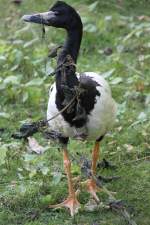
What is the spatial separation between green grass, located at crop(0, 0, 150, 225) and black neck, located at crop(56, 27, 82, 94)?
650 millimetres

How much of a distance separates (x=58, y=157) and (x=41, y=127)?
118 cm

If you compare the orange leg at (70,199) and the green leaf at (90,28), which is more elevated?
the orange leg at (70,199)

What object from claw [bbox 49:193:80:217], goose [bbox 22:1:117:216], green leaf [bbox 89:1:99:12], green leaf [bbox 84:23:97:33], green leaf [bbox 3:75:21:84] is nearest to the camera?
goose [bbox 22:1:117:216]

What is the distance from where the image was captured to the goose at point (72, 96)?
484 cm

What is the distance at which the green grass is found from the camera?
17.2ft

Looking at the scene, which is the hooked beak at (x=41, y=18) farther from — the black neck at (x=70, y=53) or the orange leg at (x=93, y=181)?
the orange leg at (x=93, y=181)

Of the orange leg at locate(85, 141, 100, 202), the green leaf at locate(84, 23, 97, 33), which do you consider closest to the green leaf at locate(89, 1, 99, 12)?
the green leaf at locate(84, 23, 97, 33)

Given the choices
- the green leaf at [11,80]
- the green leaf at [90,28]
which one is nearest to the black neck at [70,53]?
the green leaf at [11,80]

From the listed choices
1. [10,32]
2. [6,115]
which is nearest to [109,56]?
[10,32]

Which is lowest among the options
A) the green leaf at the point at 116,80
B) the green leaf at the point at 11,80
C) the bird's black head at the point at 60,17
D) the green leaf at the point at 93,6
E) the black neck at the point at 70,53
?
the green leaf at the point at 93,6

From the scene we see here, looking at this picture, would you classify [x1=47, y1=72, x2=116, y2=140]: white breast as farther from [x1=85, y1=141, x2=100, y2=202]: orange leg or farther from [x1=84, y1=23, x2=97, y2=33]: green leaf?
[x1=84, y1=23, x2=97, y2=33]: green leaf

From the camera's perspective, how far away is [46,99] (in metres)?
7.23

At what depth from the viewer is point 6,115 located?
6.51m

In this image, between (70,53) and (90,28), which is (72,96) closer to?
(70,53)
